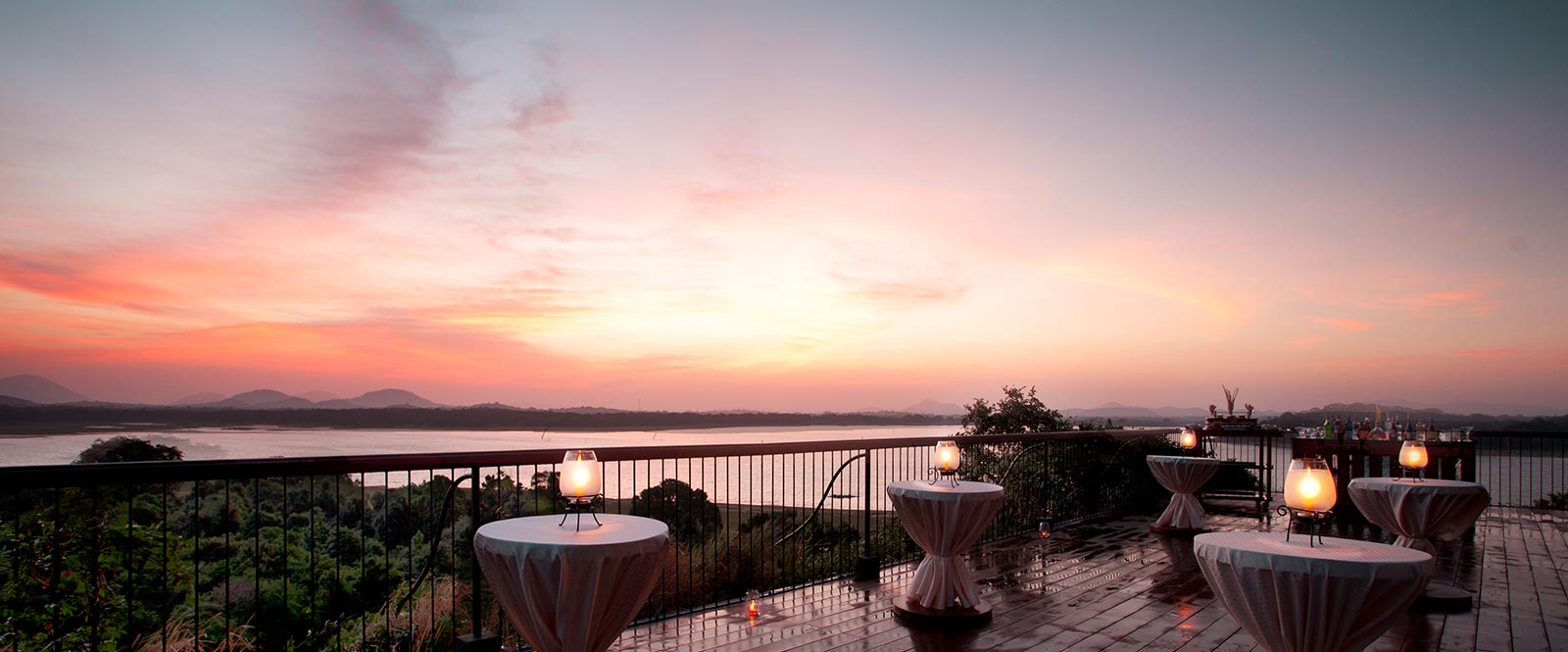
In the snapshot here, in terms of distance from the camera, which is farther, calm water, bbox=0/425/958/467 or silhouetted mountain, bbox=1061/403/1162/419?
silhouetted mountain, bbox=1061/403/1162/419

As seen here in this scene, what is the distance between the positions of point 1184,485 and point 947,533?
465cm

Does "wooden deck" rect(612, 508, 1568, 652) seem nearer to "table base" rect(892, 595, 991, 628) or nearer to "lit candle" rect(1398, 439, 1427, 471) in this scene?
"table base" rect(892, 595, 991, 628)

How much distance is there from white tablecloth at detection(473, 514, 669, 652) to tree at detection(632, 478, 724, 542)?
627mm

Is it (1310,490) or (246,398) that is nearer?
(1310,490)

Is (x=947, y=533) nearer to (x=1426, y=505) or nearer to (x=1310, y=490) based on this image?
(x=1310, y=490)

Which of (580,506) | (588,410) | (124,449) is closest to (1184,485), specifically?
(580,506)

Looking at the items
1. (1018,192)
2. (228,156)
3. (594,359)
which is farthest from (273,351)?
(1018,192)

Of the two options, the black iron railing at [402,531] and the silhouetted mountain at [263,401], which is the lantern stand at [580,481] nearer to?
the black iron railing at [402,531]

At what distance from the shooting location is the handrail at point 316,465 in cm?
250

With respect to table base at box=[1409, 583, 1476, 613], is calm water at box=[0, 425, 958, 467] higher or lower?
lower

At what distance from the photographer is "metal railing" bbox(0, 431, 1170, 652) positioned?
3.21 metres

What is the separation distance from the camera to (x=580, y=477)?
121 inches

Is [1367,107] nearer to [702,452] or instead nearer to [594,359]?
[702,452]

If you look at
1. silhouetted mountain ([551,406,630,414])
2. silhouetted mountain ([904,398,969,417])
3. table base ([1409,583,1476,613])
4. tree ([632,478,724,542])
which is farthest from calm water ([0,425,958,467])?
table base ([1409,583,1476,613])
